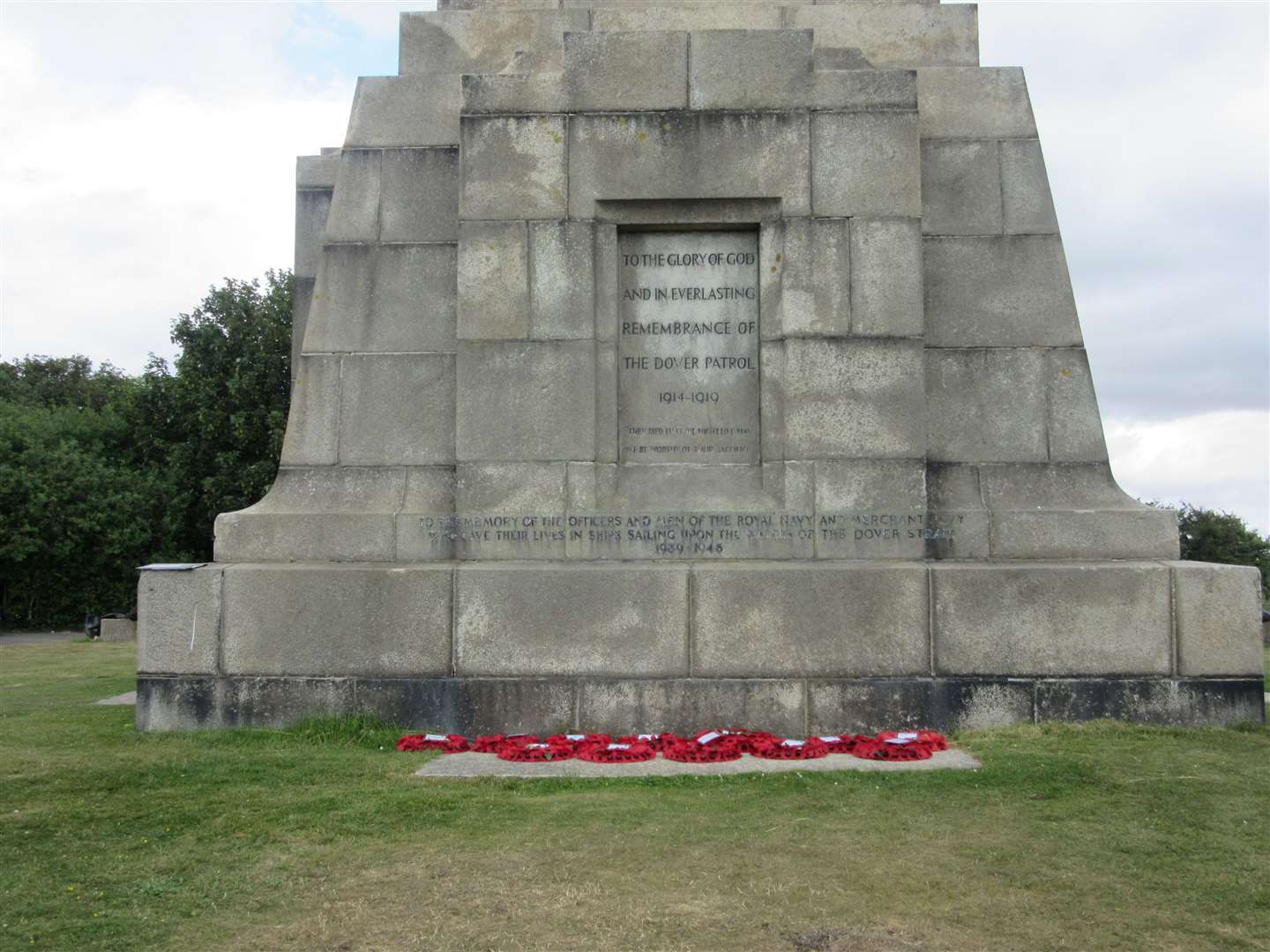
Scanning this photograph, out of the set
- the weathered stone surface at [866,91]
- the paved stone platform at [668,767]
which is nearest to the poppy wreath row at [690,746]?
the paved stone platform at [668,767]

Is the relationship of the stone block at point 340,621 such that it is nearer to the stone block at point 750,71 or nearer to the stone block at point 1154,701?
the stone block at point 750,71

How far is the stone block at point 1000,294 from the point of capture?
1070 centimetres

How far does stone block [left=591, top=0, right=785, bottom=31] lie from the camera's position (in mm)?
11516

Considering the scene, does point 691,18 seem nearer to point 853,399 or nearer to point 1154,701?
point 853,399

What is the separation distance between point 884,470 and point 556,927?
5.79m

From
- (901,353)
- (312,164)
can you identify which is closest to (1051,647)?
(901,353)

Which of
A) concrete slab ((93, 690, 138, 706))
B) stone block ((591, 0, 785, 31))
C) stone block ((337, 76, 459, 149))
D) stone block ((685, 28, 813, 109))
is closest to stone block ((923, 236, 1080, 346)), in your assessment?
stone block ((685, 28, 813, 109))

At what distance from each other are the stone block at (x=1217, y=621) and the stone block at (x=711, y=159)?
432 centimetres

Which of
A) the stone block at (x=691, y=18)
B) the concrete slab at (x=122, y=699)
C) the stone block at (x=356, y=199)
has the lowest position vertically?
the concrete slab at (x=122, y=699)

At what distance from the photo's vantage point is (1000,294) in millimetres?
10742

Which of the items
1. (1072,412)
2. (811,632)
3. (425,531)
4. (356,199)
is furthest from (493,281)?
(1072,412)

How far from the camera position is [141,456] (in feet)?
148

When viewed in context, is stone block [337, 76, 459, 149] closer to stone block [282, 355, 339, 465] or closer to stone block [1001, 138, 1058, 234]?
stone block [282, 355, 339, 465]

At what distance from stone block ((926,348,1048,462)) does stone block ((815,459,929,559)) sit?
0.53 meters
